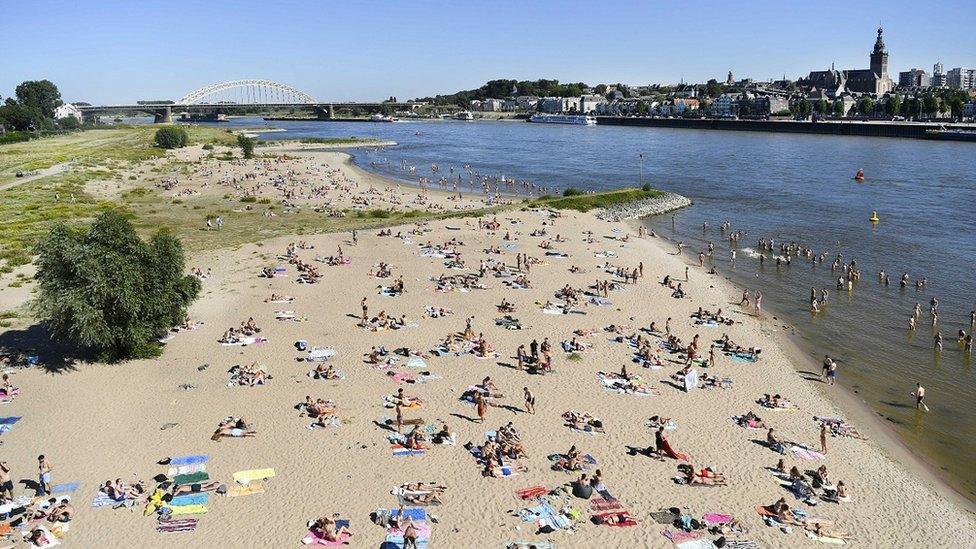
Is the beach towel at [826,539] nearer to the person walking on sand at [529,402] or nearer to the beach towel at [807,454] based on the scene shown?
the beach towel at [807,454]

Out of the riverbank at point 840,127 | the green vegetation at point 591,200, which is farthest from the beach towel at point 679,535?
the riverbank at point 840,127

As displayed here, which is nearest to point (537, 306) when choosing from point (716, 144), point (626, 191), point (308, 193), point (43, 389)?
point (43, 389)

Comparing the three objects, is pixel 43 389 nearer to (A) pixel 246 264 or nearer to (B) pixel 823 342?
(A) pixel 246 264

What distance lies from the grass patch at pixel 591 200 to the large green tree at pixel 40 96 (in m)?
142

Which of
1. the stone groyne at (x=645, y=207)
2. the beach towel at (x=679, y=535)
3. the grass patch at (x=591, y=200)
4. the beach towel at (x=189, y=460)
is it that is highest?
the grass patch at (x=591, y=200)

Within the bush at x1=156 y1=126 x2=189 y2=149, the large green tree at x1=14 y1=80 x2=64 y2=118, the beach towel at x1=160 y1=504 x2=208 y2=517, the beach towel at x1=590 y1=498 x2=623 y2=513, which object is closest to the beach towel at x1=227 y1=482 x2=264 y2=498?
the beach towel at x1=160 y1=504 x2=208 y2=517

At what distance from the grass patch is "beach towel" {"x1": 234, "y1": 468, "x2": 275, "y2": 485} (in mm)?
38915

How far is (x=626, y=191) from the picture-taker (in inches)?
2360

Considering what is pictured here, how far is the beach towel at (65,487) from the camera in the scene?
14648 mm

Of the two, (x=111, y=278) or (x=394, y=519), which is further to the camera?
(x=111, y=278)

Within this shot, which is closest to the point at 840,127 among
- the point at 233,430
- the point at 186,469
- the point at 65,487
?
the point at 233,430

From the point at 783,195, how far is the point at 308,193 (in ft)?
151

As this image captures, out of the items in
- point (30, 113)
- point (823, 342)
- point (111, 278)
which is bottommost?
point (823, 342)

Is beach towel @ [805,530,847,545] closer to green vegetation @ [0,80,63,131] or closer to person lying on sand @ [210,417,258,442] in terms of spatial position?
person lying on sand @ [210,417,258,442]
